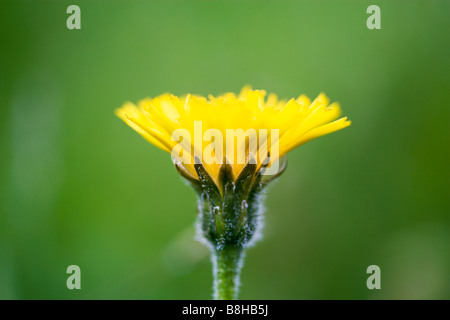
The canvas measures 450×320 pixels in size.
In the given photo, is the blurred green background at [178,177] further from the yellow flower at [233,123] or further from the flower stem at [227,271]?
the yellow flower at [233,123]

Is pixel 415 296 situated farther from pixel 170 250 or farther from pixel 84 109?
pixel 84 109

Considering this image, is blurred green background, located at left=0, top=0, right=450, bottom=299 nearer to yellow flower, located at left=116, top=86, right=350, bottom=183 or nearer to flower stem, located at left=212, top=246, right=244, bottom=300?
flower stem, located at left=212, top=246, right=244, bottom=300

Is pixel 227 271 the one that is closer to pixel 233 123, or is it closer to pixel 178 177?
pixel 233 123

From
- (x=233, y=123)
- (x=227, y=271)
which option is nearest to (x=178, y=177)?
(x=227, y=271)

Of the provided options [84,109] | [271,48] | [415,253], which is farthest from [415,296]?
[84,109]

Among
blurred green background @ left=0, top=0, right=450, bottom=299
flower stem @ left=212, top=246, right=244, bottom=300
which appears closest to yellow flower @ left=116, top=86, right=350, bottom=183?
flower stem @ left=212, top=246, right=244, bottom=300
